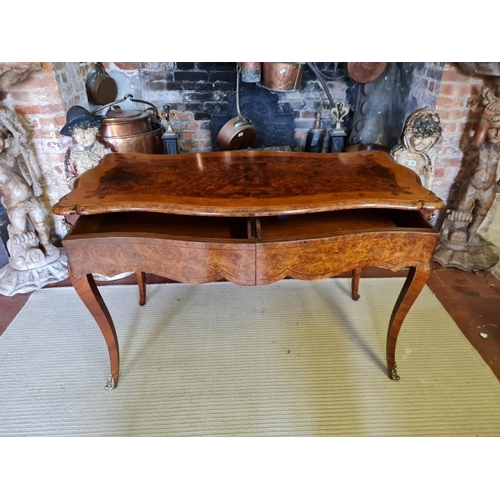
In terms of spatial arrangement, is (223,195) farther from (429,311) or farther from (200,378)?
(429,311)

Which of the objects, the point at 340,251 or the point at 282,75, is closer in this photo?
the point at 340,251

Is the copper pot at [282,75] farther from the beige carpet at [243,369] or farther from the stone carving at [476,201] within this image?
the beige carpet at [243,369]

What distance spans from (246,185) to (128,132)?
1.03m

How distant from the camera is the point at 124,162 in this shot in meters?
1.61

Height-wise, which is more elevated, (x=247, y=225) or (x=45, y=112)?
(x=45, y=112)

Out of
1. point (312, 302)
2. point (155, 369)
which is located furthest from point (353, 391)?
point (155, 369)

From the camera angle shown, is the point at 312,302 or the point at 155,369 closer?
the point at 155,369

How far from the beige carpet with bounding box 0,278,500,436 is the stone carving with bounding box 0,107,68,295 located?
5.4 inches

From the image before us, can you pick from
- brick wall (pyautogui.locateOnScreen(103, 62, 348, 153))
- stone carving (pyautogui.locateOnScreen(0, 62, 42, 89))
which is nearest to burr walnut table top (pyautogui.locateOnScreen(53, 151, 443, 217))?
stone carving (pyautogui.locateOnScreen(0, 62, 42, 89))

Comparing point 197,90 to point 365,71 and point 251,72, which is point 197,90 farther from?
point 365,71

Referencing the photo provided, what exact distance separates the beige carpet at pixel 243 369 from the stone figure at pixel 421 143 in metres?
0.67

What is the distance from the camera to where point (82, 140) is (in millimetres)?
1846

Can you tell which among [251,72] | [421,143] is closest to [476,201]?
[421,143]

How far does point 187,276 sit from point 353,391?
0.85m
